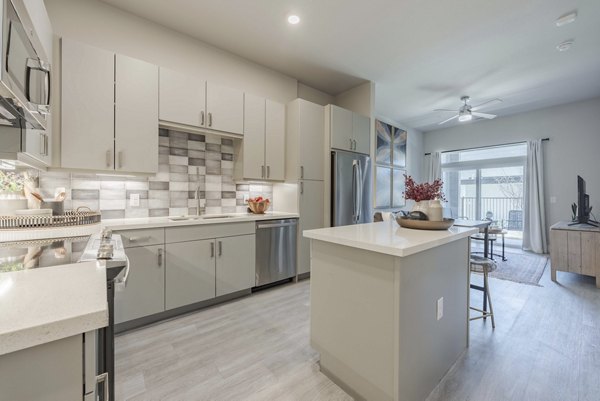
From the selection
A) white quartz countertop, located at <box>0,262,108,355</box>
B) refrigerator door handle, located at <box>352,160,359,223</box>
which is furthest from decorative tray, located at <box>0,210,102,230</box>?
refrigerator door handle, located at <box>352,160,359,223</box>

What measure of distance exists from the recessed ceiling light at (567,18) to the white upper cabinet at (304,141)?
2.52 meters

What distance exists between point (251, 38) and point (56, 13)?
5.47 ft

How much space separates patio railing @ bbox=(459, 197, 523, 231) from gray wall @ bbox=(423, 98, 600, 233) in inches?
21.6

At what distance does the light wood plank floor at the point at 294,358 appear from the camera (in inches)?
58.9

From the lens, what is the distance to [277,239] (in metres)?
3.08

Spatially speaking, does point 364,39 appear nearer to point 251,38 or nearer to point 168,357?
point 251,38

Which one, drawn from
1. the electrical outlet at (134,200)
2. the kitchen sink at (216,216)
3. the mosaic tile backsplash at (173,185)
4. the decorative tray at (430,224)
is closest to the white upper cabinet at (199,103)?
the mosaic tile backsplash at (173,185)

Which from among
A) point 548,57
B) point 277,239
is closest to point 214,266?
point 277,239

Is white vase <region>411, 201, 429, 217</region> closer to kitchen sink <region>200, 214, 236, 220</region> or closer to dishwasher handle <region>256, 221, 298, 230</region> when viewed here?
dishwasher handle <region>256, 221, 298, 230</region>

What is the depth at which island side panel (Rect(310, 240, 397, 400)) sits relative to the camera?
1.30 metres

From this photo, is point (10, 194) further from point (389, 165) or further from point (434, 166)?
point (434, 166)

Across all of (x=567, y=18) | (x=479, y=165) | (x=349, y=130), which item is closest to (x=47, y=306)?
(x=349, y=130)

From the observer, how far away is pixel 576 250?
10.8 ft

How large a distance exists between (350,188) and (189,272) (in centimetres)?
236
